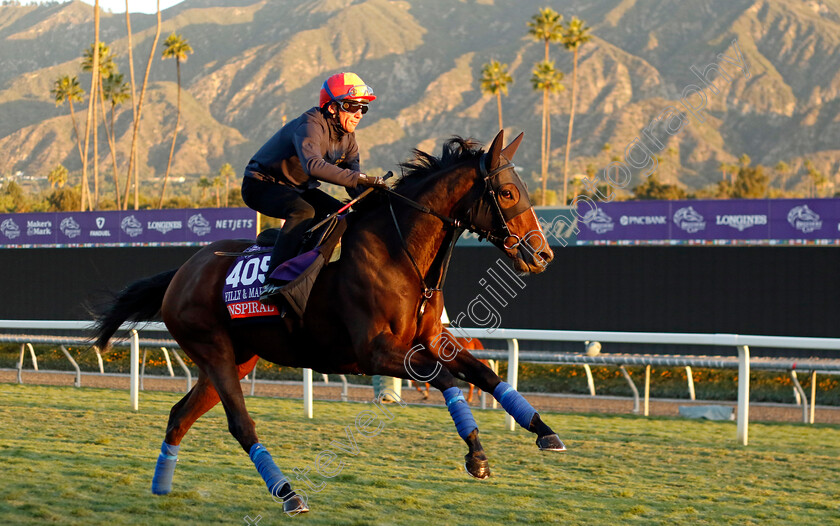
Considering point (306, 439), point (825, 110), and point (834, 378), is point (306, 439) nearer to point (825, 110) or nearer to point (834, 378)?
point (834, 378)

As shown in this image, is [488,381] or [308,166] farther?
[308,166]

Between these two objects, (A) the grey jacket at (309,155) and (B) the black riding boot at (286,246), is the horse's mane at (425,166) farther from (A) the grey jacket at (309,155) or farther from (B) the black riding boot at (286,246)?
(B) the black riding boot at (286,246)

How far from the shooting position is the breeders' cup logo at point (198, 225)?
18.8 metres

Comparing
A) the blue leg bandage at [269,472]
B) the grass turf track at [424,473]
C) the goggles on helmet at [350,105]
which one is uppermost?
the goggles on helmet at [350,105]

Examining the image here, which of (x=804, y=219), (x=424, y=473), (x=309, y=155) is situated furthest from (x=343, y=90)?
(x=804, y=219)

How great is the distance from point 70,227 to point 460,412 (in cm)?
1714

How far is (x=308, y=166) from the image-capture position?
15.6ft

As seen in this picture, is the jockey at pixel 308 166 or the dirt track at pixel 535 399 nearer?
the jockey at pixel 308 166

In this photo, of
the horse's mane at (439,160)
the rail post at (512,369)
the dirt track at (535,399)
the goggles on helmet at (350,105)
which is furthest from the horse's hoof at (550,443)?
the dirt track at (535,399)

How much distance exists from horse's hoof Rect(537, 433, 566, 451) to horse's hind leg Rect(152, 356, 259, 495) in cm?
204

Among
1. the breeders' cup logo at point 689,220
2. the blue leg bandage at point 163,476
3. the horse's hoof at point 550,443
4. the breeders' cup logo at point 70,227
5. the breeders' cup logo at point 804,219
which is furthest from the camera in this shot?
the breeders' cup logo at point 70,227

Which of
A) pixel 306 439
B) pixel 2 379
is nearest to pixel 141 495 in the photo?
pixel 306 439

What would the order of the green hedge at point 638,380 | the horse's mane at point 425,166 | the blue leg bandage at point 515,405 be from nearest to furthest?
the blue leg bandage at point 515,405
the horse's mane at point 425,166
the green hedge at point 638,380

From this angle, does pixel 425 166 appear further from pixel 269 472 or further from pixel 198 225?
pixel 198 225
